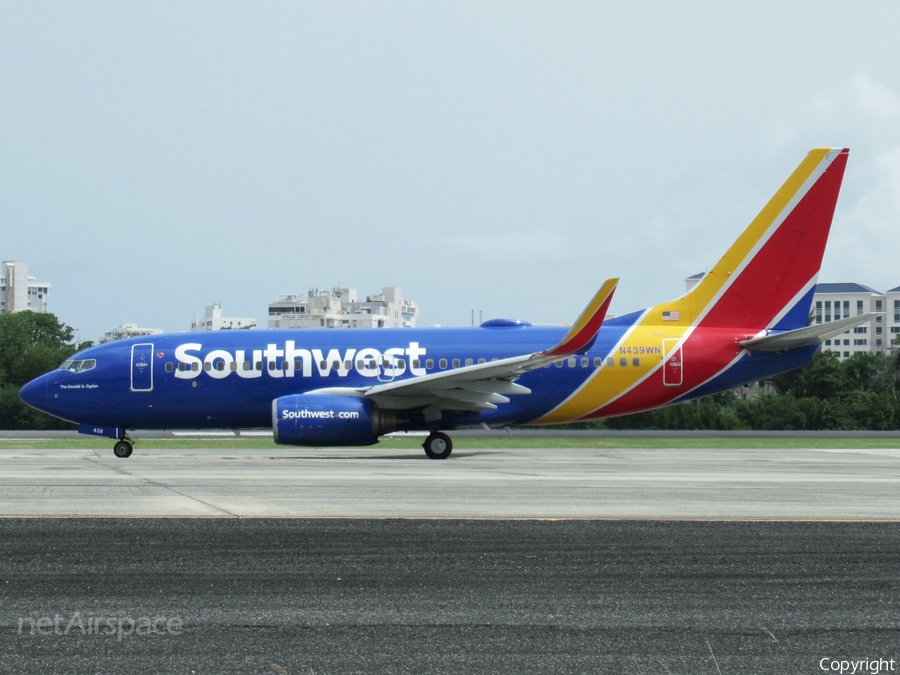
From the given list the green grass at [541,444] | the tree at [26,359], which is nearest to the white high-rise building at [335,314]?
the tree at [26,359]

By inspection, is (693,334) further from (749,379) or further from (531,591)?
(531,591)

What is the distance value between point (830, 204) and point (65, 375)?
20.3 metres

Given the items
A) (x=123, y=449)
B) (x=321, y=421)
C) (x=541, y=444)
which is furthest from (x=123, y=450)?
(x=541, y=444)

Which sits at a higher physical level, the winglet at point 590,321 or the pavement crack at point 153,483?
the winglet at point 590,321

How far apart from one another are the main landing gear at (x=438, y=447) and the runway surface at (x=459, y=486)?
2.14 feet

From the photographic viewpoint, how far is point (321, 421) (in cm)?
2341

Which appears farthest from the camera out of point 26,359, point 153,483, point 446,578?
point 26,359

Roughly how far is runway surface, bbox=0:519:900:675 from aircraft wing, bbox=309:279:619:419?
38.7ft

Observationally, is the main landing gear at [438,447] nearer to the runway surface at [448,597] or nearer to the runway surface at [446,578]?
the runway surface at [446,578]

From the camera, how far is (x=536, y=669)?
622 centimetres

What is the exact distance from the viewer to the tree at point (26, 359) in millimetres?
56781

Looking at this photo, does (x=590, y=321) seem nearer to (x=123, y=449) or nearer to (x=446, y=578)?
(x=123, y=449)

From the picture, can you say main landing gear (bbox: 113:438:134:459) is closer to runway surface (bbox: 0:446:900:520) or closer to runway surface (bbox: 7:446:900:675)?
runway surface (bbox: 0:446:900:520)

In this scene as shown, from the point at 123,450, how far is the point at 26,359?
60944 millimetres
